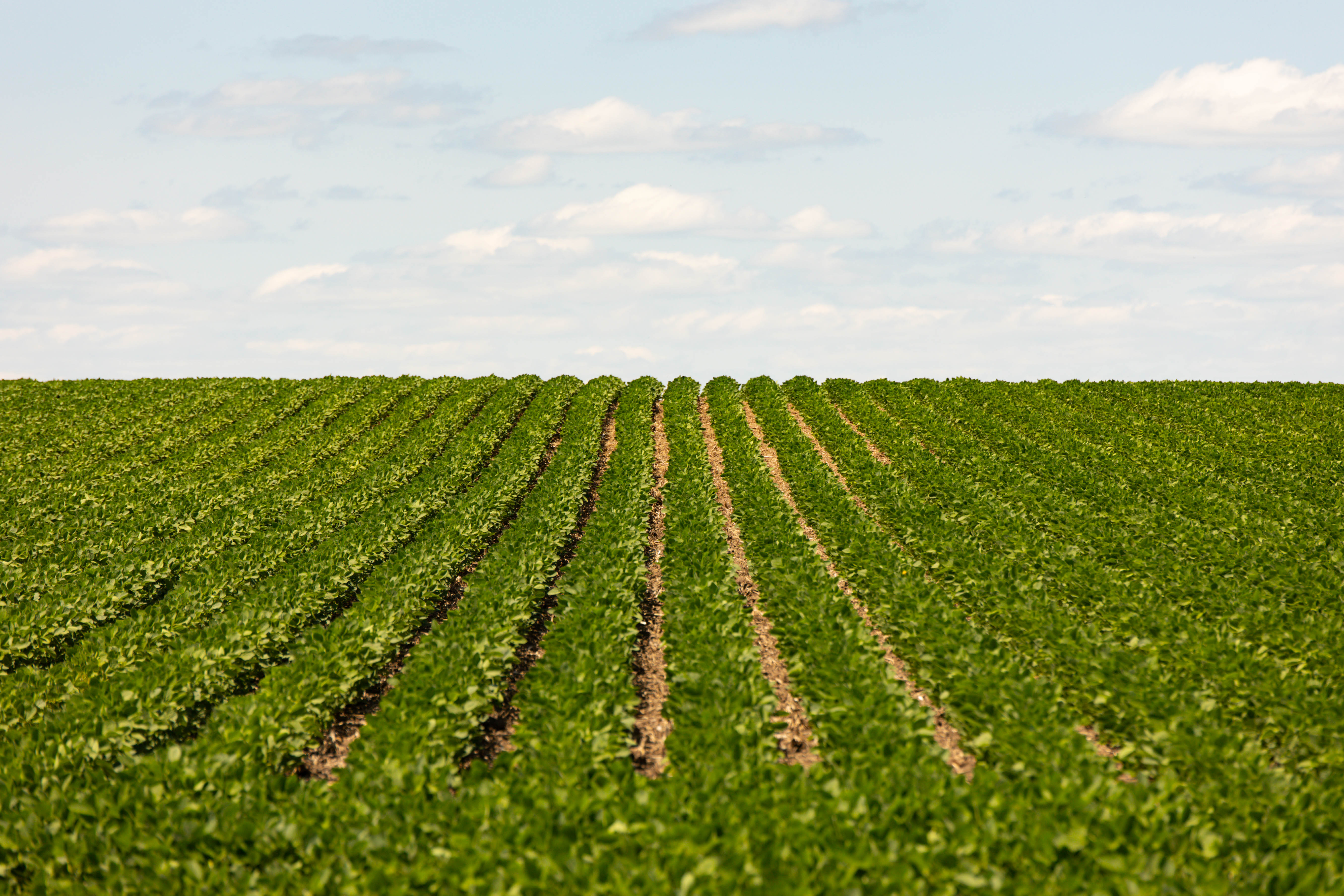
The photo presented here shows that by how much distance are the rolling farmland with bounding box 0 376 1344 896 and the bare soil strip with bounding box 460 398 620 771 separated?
3.2 inches

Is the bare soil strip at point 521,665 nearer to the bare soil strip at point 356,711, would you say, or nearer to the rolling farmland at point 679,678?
the rolling farmland at point 679,678

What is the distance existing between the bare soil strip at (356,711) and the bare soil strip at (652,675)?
3054mm

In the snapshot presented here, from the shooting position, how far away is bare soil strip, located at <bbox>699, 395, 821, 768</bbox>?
10602 mm

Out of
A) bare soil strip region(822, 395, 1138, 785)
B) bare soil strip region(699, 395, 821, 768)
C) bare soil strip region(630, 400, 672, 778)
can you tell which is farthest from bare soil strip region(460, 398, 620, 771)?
bare soil strip region(822, 395, 1138, 785)

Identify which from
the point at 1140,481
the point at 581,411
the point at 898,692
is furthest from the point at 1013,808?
the point at 581,411

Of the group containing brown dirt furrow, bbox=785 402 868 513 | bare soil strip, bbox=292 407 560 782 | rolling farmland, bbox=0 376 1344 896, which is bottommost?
bare soil strip, bbox=292 407 560 782

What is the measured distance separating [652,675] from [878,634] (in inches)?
166

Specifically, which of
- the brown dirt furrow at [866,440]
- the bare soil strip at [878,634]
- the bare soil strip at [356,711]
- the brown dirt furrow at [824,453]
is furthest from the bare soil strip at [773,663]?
the brown dirt furrow at [866,440]

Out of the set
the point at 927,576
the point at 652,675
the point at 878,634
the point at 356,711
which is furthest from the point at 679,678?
the point at 927,576

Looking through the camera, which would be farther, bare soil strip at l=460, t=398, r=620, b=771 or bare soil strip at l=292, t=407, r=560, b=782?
bare soil strip at l=460, t=398, r=620, b=771

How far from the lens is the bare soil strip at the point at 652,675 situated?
1050 centimetres

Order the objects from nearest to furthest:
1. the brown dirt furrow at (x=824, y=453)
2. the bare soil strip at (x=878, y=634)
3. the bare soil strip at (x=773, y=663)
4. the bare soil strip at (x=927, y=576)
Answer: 1. the bare soil strip at (x=927, y=576)
2. the bare soil strip at (x=878, y=634)
3. the bare soil strip at (x=773, y=663)
4. the brown dirt furrow at (x=824, y=453)

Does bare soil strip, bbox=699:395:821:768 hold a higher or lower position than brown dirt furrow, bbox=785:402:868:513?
lower

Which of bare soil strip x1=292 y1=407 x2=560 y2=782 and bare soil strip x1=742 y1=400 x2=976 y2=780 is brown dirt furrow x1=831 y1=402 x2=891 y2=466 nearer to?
bare soil strip x1=742 y1=400 x2=976 y2=780
